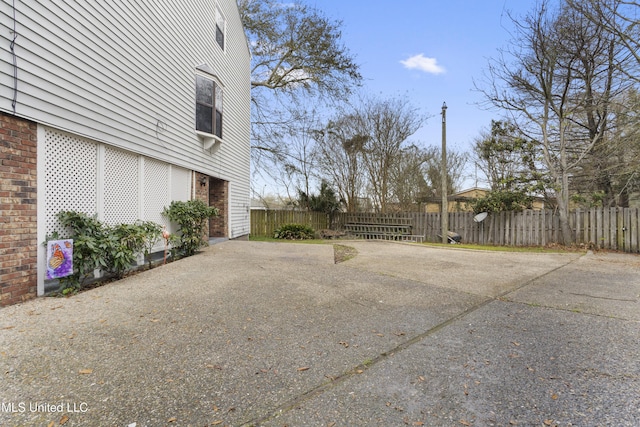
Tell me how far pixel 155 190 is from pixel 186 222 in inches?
37.3

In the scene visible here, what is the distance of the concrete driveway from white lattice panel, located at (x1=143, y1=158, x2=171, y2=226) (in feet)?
7.16

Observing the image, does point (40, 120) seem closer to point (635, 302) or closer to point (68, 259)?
point (68, 259)

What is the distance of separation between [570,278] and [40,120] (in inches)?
329

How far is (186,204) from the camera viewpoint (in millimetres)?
7191

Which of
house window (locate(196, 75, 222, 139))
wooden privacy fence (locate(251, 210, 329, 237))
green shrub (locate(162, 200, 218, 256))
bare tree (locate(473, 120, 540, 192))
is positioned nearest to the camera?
green shrub (locate(162, 200, 218, 256))

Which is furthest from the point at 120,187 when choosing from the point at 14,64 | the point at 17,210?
the point at 14,64

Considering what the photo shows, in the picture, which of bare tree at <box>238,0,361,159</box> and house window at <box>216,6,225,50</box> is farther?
bare tree at <box>238,0,361,159</box>

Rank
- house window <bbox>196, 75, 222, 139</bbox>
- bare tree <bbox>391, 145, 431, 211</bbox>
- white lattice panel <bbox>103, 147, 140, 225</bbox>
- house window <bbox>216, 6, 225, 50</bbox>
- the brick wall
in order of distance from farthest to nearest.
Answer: bare tree <bbox>391, 145, 431, 211</bbox>, house window <bbox>216, 6, 225, 50</bbox>, house window <bbox>196, 75, 222, 139</bbox>, white lattice panel <bbox>103, 147, 140, 225</bbox>, the brick wall

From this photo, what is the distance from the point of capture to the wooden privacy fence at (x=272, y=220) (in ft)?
49.0

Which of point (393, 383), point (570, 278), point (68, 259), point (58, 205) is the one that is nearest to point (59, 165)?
point (58, 205)

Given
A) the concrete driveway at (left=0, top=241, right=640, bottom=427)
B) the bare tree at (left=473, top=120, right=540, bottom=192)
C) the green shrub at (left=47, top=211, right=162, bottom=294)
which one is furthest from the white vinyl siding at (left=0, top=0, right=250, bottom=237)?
the bare tree at (left=473, top=120, right=540, bottom=192)

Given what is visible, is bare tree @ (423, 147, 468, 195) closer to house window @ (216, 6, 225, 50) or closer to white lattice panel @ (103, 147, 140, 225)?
house window @ (216, 6, 225, 50)

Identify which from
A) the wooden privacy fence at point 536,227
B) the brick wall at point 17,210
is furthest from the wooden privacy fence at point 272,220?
the brick wall at point 17,210

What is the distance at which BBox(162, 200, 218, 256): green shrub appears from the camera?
690 centimetres
